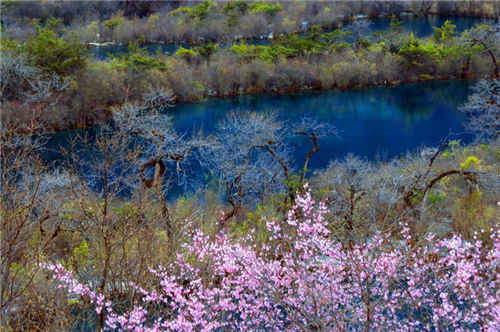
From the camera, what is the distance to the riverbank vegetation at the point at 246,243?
4.73 meters

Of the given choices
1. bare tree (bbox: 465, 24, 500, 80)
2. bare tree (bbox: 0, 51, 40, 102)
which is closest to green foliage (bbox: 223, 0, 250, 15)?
bare tree (bbox: 465, 24, 500, 80)

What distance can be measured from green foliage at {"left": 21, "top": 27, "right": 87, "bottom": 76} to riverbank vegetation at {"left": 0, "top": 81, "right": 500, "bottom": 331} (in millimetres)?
7238

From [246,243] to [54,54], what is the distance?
14.8 meters

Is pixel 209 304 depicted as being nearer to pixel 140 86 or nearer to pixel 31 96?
pixel 31 96

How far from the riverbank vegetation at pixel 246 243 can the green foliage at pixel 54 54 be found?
7.24 m

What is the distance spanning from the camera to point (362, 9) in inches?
1784

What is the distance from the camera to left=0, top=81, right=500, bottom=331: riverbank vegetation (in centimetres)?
473

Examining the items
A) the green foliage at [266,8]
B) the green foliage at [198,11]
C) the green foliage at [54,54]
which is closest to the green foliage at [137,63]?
the green foliage at [54,54]

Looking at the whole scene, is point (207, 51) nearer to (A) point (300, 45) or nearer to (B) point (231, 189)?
(A) point (300, 45)

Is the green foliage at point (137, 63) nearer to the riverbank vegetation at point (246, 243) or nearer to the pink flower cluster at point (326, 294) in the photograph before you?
the riverbank vegetation at point (246, 243)

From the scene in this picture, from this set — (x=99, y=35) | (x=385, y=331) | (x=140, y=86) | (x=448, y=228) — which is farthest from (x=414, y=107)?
(x=99, y=35)

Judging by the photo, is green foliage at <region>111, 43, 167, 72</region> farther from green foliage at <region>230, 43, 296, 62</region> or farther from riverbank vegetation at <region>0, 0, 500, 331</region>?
green foliage at <region>230, 43, 296, 62</region>

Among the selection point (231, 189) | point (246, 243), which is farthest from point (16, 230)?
point (231, 189)

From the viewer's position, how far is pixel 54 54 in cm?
1959
